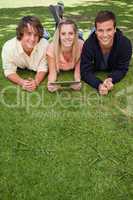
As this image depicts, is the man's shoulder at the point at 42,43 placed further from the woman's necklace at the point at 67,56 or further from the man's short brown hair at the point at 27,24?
the woman's necklace at the point at 67,56

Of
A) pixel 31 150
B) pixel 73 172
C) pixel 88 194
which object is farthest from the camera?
pixel 31 150

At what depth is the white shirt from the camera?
4566 millimetres

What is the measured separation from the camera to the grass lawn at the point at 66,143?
300 centimetres

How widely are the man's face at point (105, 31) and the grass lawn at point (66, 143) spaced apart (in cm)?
52

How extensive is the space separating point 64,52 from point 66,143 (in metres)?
1.36

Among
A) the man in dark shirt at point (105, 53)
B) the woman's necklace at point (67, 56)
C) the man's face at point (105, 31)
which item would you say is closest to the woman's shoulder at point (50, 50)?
the woman's necklace at point (67, 56)

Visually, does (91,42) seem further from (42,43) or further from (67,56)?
(42,43)

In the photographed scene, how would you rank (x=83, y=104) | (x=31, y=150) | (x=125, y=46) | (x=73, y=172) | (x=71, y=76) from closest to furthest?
(x=73, y=172) → (x=31, y=150) → (x=83, y=104) → (x=125, y=46) → (x=71, y=76)

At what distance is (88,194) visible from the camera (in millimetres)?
2934

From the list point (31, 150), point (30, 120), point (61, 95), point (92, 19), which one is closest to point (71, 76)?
point (61, 95)

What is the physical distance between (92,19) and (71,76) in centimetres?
308

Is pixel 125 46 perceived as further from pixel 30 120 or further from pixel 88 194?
pixel 88 194

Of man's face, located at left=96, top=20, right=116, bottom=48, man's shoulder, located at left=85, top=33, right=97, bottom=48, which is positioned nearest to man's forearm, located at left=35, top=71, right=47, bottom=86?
man's shoulder, located at left=85, top=33, right=97, bottom=48

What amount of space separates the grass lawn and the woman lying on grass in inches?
5.7
